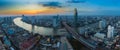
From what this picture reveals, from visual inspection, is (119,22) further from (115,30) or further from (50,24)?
(50,24)

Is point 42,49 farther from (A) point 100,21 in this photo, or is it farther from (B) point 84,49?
(A) point 100,21

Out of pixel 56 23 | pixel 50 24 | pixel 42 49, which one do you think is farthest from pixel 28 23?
pixel 42 49

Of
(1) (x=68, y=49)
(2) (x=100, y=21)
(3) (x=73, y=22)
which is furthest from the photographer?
(2) (x=100, y=21)

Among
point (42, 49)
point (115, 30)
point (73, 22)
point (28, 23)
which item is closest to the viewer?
point (42, 49)

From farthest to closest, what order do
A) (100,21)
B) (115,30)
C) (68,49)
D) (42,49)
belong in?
1. (100,21)
2. (115,30)
3. (42,49)
4. (68,49)

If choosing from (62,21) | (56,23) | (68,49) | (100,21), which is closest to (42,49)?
(68,49)

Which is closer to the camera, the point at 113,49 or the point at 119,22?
the point at 113,49

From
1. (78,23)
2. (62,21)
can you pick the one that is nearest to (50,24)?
(62,21)

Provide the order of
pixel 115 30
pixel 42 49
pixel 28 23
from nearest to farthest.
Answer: pixel 42 49 → pixel 115 30 → pixel 28 23

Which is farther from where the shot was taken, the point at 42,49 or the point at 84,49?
the point at 42,49
